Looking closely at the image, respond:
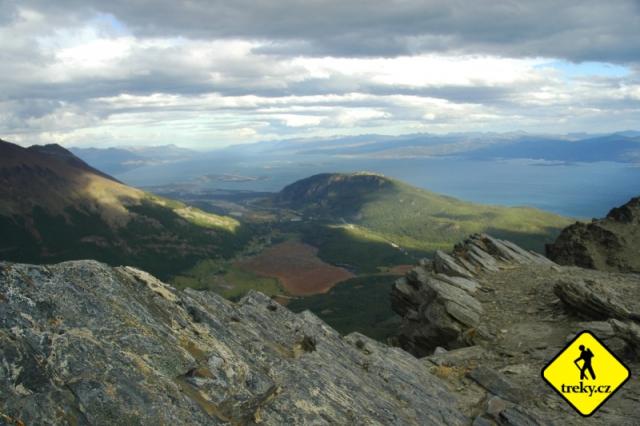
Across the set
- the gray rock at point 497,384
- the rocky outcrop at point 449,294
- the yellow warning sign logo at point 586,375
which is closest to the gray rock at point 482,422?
the gray rock at point 497,384

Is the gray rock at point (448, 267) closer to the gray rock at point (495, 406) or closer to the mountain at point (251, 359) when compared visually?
the mountain at point (251, 359)

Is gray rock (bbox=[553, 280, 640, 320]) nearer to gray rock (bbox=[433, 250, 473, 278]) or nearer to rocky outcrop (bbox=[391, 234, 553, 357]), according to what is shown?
rocky outcrop (bbox=[391, 234, 553, 357])

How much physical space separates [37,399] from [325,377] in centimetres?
1217

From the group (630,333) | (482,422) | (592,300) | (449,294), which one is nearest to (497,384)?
(482,422)

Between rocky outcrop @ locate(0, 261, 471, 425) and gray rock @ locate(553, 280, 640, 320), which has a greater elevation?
rocky outcrop @ locate(0, 261, 471, 425)

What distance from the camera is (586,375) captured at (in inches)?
534

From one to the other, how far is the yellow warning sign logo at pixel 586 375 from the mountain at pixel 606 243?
169 ft

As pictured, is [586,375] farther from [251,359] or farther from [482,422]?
[251,359]

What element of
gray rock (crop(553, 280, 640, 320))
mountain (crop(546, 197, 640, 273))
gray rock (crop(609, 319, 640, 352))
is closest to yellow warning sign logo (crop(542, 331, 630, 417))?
gray rock (crop(609, 319, 640, 352))

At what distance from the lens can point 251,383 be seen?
17344mm

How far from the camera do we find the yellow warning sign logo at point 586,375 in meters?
13.2

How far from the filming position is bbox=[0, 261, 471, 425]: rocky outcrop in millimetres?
12859

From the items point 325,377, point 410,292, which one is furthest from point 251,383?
point 410,292

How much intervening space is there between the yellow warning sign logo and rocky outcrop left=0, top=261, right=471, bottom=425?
8676 mm
